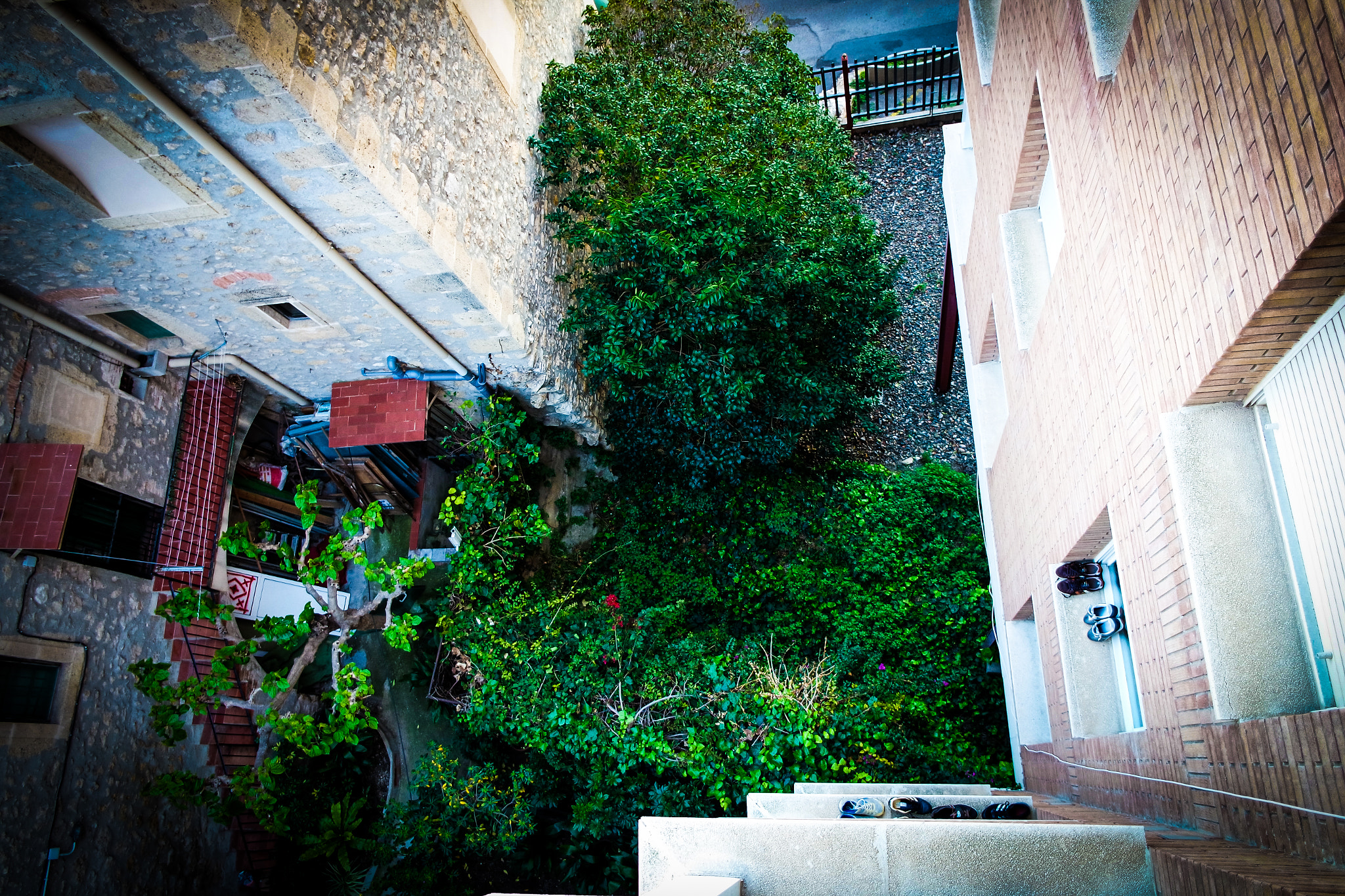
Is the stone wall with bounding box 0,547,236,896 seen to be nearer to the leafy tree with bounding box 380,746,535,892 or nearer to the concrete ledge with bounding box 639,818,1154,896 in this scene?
the leafy tree with bounding box 380,746,535,892

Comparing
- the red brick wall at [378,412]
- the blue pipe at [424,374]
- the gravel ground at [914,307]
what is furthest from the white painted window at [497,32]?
the gravel ground at [914,307]

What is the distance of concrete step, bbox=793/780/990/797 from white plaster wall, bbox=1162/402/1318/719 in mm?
3430

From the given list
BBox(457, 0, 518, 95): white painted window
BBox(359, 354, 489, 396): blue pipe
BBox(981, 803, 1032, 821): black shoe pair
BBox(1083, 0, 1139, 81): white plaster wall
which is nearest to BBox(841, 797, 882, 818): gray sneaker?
BBox(981, 803, 1032, 821): black shoe pair

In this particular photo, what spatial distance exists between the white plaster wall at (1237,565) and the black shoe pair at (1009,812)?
7.81ft

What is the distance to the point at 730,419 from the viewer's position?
973 centimetres

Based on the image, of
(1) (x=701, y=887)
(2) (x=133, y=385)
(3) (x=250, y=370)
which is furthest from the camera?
(3) (x=250, y=370)

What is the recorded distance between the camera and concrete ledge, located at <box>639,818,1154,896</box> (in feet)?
12.9

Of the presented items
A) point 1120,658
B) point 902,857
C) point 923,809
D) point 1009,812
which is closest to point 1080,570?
point 1120,658

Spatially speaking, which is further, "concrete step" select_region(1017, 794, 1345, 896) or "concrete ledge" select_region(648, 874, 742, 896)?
"concrete ledge" select_region(648, 874, 742, 896)

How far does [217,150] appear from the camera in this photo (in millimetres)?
5090

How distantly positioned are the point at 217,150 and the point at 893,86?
1242cm

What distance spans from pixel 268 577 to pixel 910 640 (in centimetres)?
718

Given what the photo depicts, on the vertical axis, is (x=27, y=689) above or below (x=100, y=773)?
above

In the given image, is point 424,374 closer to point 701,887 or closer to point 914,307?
point 701,887
